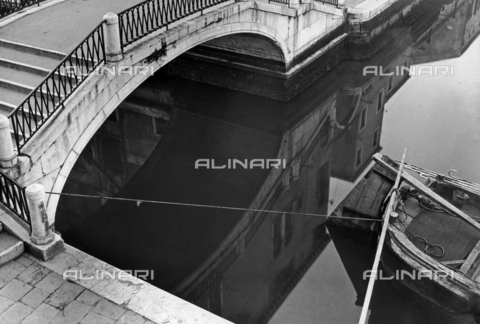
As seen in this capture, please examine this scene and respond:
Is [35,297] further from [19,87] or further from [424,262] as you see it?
[424,262]

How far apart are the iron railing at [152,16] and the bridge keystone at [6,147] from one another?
3.12 meters

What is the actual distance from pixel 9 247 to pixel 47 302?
1166mm

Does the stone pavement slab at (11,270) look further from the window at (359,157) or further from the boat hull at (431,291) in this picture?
the window at (359,157)

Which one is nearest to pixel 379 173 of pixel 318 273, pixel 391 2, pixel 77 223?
pixel 318 273

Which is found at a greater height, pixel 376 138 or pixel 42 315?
pixel 42 315

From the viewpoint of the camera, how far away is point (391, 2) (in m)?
22.9

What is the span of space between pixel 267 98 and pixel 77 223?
7.68 metres

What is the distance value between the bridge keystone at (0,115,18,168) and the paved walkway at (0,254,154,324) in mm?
1534

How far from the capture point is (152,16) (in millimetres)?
11984

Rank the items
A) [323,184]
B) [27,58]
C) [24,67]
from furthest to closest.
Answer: [323,184], [27,58], [24,67]

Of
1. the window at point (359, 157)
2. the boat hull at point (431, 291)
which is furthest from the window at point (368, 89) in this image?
the boat hull at point (431, 291)

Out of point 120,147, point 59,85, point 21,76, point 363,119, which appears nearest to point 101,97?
point 59,85

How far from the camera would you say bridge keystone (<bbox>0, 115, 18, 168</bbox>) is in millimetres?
8461

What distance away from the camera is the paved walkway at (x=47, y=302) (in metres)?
7.51
